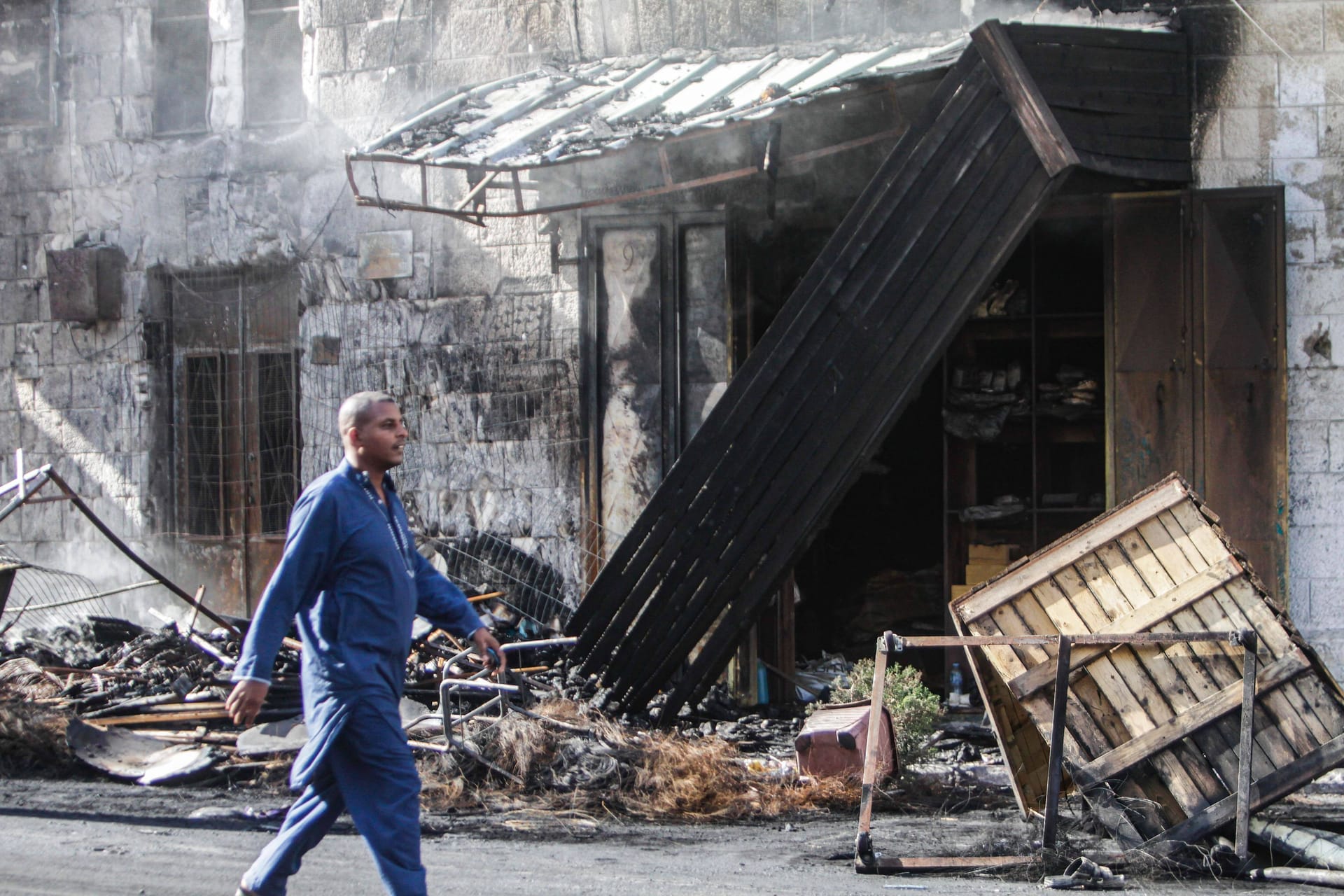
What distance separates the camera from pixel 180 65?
432 inches

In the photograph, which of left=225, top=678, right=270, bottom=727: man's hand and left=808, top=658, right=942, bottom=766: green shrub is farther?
left=808, top=658, right=942, bottom=766: green shrub

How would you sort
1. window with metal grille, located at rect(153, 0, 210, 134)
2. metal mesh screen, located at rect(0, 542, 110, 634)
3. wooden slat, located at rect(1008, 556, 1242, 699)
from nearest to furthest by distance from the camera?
wooden slat, located at rect(1008, 556, 1242, 699) → metal mesh screen, located at rect(0, 542, 110, 634) → window with metal grille, located at rect(153, 0, 210, 134)

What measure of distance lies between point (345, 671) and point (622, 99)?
18.3 ft

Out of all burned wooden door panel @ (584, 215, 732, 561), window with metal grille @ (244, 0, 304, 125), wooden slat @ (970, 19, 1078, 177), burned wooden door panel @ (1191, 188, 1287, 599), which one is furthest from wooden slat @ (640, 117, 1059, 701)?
window with metal grille @ (244, 0, 304, 125)

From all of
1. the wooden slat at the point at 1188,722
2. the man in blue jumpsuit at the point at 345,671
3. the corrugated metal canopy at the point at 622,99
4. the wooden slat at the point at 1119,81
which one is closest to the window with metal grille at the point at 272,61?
the corrugated metal canopy at the point at 622,99

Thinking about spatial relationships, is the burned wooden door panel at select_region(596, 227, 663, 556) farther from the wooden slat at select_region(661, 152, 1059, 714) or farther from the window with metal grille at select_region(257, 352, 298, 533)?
the window with metal grille at select_region(257, 352, 298, 533)

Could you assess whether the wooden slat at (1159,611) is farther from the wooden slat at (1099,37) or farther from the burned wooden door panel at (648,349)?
the burned wooden door panel at (648,349)

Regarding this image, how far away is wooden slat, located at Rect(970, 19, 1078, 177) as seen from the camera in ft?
24.3

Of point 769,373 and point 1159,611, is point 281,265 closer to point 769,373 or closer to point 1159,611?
point 769,373

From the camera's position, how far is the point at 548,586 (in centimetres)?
961

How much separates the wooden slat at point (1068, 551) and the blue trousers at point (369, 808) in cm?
260

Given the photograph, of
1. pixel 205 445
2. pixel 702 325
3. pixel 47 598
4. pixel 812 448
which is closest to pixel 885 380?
pixel 812 448

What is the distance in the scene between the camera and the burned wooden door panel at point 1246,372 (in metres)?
8.34

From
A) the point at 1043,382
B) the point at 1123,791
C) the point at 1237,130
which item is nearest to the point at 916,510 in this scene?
the point at 1043,382
